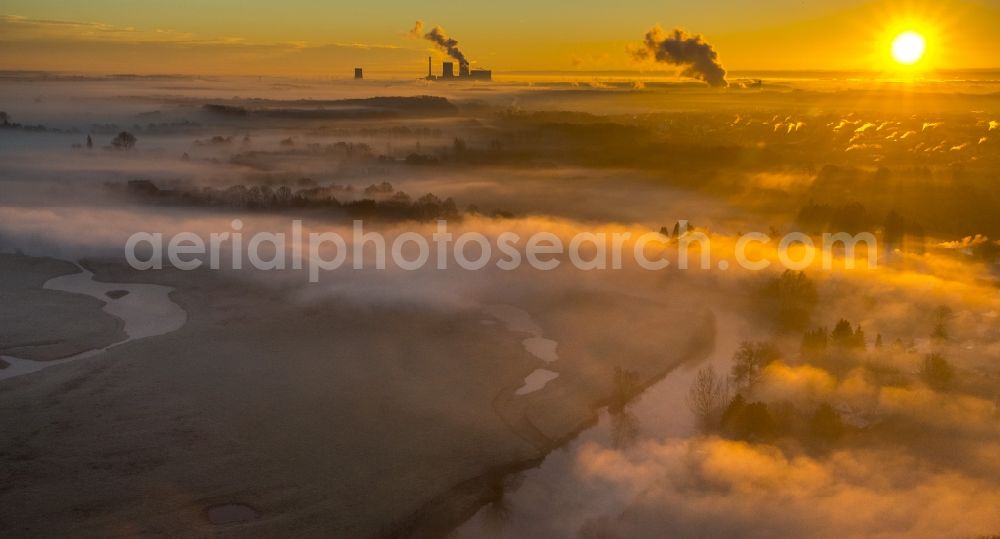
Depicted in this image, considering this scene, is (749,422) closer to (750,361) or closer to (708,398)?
(708,398)

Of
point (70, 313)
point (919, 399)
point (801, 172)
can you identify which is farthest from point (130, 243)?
point (801, 172)

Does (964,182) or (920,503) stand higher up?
(964,182)

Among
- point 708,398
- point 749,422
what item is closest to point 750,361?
point 708,398

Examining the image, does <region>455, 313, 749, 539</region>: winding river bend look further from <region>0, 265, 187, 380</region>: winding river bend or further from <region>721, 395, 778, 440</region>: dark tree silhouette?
<region>0, 265, 187, 380</region>: winding river bend

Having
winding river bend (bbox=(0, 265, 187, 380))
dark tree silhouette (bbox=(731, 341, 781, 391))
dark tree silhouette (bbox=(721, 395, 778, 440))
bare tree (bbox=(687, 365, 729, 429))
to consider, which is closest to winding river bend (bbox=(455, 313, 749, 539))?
bare tree (bbox=(687, 365, 729, 429))

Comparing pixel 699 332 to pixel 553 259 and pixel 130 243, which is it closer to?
pixel 553 259

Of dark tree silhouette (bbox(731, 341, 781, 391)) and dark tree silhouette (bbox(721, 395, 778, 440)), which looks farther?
dark tree silhouette (bbox(731, 341, 781, 391))
